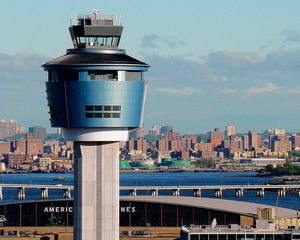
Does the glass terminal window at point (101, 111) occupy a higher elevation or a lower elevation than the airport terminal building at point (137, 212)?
higher

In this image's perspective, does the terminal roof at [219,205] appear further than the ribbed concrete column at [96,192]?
Yes

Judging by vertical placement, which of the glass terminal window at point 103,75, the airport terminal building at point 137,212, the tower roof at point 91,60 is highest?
the tower roof at point 91,60

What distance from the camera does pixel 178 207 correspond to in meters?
135

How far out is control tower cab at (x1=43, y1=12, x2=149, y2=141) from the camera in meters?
88.2

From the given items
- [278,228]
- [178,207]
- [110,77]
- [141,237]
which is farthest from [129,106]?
[178,207]

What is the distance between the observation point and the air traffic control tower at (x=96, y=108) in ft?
290

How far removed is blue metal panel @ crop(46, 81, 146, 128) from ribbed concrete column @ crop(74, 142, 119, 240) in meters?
1.61

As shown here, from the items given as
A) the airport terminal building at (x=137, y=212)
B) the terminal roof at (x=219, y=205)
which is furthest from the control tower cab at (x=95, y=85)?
the airport terminal building at (x=137, y=212)

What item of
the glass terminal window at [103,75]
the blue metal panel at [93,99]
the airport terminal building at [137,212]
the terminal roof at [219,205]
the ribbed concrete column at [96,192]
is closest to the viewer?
the blue metal panel at [93,99]

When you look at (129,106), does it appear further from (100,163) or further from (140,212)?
(140,212)

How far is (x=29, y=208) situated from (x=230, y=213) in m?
19.4

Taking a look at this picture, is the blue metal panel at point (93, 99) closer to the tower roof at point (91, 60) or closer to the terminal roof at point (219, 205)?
the tower roof at point (91, 60)

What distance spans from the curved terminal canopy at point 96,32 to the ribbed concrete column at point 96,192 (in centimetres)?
599

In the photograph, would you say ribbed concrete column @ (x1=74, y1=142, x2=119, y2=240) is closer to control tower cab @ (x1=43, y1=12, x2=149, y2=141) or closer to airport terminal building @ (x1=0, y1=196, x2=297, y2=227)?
control tower cab @ (x1=43, y1=12, x2=149, y2=141)
